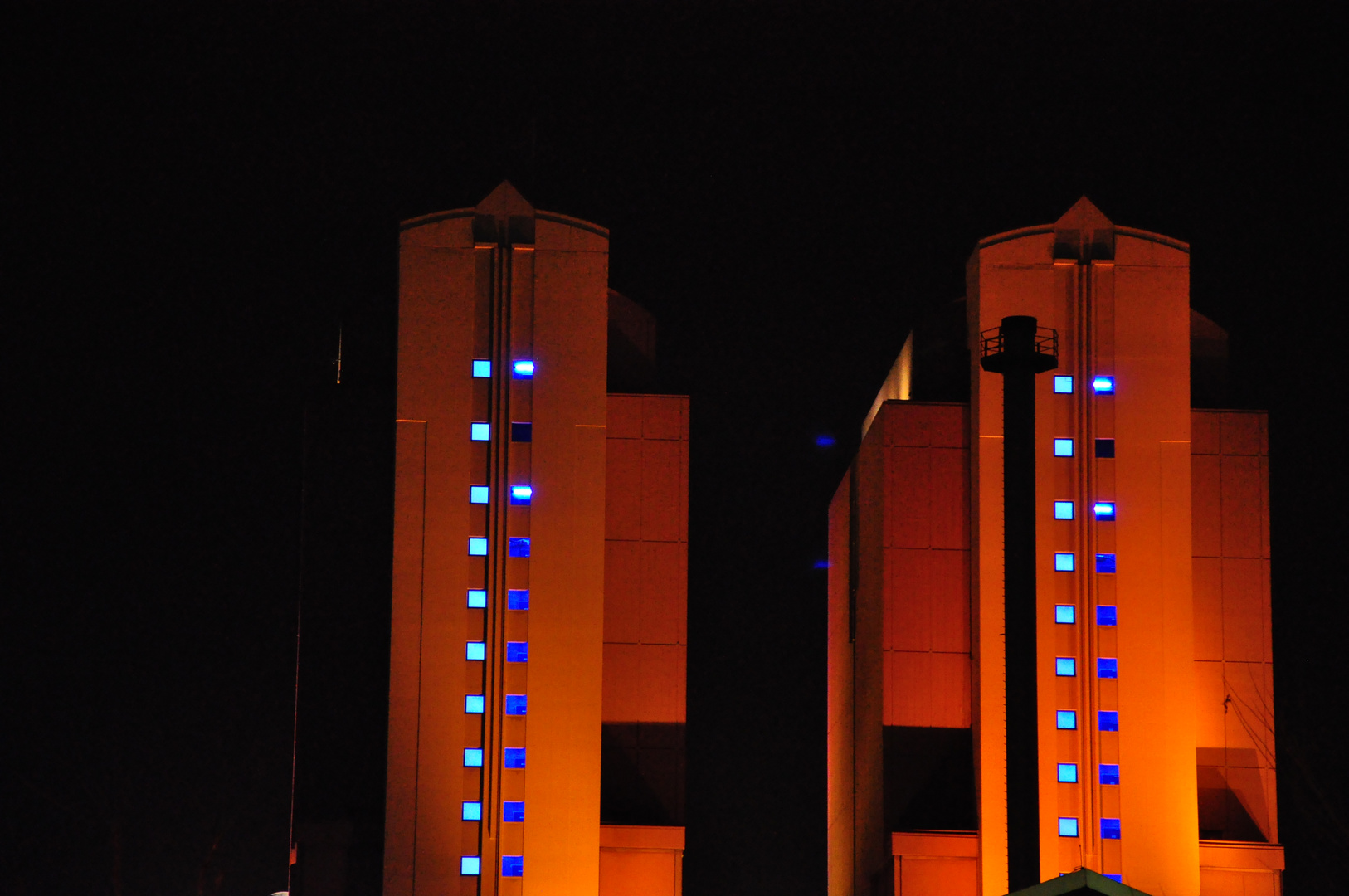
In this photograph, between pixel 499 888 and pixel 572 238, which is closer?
pixel 499 888

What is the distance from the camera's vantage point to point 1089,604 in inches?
1067

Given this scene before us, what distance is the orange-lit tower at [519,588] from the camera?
26.8 m

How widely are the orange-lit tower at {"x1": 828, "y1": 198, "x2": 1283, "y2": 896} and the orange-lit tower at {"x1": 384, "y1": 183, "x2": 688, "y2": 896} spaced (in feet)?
19.4

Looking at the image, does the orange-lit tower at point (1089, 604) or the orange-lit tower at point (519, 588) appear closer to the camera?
the orange-lit tower at point (1089, 604)

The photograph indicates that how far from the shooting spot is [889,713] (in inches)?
1118

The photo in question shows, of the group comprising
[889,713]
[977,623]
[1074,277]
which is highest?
[1074,277]

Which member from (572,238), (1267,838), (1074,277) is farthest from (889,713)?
(572,238)

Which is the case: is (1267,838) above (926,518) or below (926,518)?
below

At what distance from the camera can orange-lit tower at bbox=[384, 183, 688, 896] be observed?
1054 inches

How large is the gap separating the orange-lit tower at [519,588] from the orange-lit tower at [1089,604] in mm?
5901

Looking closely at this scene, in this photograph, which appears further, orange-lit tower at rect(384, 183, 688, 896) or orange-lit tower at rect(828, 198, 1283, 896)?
orange-lit tower at rect(384, 183, 688, 896)

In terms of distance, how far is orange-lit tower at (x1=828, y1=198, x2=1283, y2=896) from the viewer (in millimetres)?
26594

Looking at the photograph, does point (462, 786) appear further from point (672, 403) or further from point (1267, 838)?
point (1267, 838)

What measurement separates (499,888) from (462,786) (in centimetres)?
243
